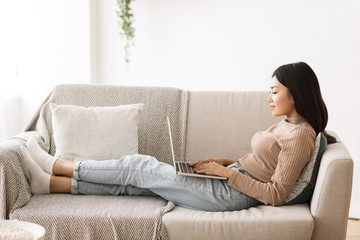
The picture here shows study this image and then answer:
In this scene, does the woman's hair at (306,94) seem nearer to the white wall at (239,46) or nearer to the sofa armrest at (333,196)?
the sofa armrest at (333,196)

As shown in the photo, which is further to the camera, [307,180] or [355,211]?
[355,211]

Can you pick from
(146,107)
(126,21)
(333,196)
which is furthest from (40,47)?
(333,196)

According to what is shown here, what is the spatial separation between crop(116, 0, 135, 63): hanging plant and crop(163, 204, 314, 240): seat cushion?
1.82 metres

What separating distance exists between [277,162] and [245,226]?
32cm

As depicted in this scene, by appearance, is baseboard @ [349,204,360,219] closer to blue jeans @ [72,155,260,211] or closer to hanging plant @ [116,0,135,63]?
blue jeans @ [72,155,260,211]

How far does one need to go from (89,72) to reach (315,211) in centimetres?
205

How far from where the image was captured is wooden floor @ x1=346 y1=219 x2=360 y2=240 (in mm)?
2853

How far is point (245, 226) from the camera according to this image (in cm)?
193

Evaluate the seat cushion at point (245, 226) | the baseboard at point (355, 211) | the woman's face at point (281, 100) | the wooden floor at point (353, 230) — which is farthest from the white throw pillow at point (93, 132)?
the baseboard at point (355, 211)

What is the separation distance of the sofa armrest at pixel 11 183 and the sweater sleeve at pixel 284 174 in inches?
34.7

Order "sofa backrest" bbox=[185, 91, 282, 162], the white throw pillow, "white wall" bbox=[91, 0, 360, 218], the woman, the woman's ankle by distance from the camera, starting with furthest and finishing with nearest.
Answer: "white wall" bbox=[91, 0, 360, 218], "sofa backrest" bbox=[185, 91, 282, 162], the white throw pillow, the woman's ankle, the woman

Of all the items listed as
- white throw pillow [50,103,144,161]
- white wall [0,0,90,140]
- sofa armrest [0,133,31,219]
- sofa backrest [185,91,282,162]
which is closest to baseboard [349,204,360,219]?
sofa backrest [185,91,282,162]

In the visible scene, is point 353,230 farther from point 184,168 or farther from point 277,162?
point 184,168

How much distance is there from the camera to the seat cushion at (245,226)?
192cm
